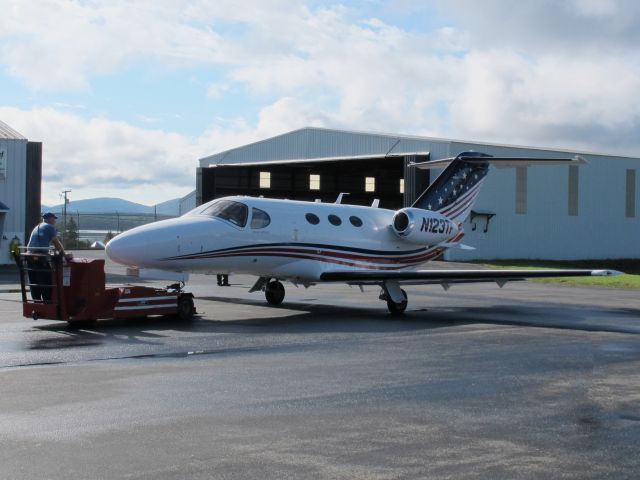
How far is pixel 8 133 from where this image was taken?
4159 centimetres

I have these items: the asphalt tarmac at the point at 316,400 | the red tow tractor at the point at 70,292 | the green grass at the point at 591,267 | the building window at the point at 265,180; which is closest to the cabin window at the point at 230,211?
the asphalt tarmac at the point at 316,400

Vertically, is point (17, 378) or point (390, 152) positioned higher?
point (390, 152)

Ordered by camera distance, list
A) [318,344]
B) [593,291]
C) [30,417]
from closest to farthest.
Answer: [30,417], [318,344], [593,291]

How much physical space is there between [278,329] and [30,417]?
8.09 m

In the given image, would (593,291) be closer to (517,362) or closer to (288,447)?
(517,362)

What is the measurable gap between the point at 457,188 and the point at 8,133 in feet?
84.9

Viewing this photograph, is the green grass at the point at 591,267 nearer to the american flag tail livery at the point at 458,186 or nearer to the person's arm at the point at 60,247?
the american flag tail livery at the point at 458,186

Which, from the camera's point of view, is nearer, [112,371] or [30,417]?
[30,417]

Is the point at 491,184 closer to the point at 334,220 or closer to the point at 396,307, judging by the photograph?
the point at 334,220

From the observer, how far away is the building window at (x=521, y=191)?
5019 centimetres

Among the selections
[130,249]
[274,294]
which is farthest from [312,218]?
[130,249]

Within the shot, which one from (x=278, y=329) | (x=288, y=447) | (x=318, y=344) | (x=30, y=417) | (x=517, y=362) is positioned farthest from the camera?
(x=278, y=329)

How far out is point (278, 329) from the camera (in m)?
15.6

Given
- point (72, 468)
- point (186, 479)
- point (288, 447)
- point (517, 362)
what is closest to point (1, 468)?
point (72, 468)
